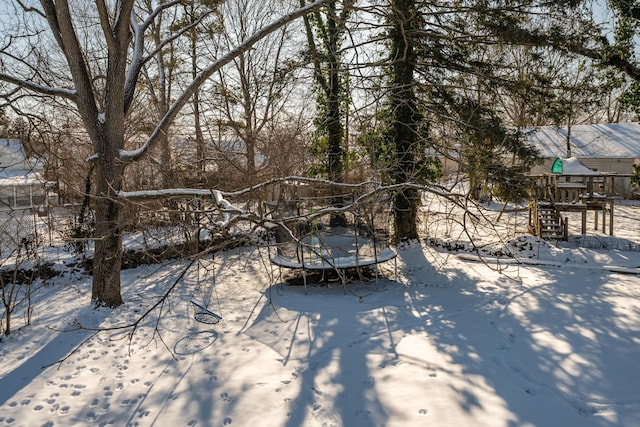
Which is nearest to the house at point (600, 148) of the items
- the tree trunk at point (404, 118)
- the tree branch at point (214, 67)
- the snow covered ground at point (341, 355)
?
the tree trunk at point (404, 118)

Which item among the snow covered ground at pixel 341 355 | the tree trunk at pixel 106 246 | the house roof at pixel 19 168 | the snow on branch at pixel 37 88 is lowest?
the snow covered ground at pixel 341 355

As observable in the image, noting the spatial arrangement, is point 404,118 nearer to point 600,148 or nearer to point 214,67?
point 214,67

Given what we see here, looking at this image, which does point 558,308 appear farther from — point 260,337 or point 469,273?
point 260,337

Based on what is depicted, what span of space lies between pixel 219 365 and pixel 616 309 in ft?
20.7

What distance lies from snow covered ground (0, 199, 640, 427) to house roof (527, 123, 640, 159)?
1710 centimetres

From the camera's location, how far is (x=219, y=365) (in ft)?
18.1

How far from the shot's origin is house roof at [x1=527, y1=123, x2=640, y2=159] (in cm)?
2345

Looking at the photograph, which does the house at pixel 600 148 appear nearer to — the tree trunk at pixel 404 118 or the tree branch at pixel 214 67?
the tree trunk at pixel 404 118

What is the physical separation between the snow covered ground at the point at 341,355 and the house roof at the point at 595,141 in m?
17.1

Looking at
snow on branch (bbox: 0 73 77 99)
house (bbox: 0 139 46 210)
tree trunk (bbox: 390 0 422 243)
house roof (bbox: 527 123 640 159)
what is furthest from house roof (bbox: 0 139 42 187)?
house roof (bbox: 527 123 640 159)

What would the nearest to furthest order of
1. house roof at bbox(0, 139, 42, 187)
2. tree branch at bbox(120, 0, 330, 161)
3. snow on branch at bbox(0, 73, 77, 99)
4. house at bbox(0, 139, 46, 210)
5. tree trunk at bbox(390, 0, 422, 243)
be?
tree branch at bbox(120, 0, 330, 161) < snow on branch at bbox(0, 73, 77, 99) < house roof at bbox(0, 139, 42, 187) < house at bbox(0, 139, 46, 210) < tree trunk at bbox(390, 0, 422, 243)

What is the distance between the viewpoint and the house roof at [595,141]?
23.5m

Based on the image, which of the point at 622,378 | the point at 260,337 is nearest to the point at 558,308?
the point at 622,378

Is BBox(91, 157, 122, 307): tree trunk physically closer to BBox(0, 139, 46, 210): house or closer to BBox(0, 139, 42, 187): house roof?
BBox(0, 139, 42, 187): house roof
